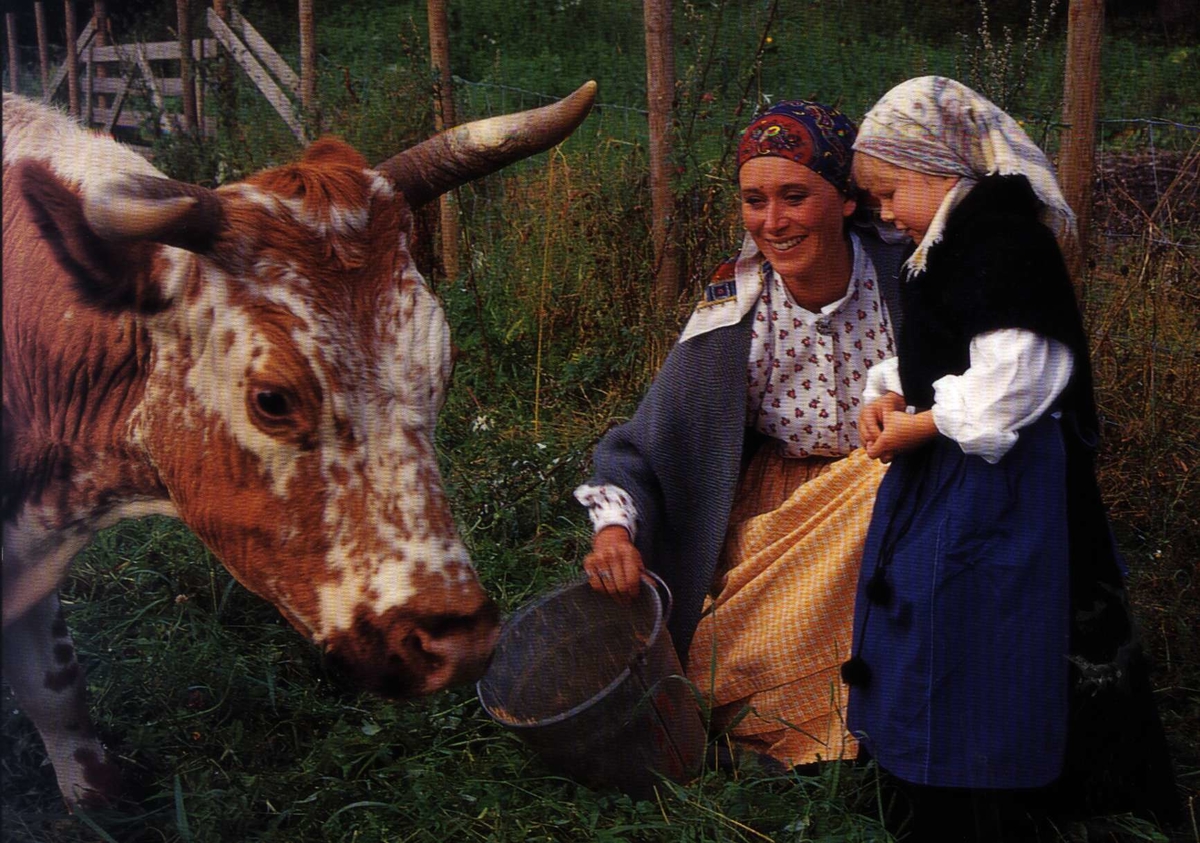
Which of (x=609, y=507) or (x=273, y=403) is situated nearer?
(x=273, y=403)

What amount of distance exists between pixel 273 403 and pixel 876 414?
1.21 m

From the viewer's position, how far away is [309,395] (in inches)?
83.0

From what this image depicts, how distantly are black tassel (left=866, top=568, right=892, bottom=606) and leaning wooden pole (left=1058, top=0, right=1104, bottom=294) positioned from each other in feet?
5.05

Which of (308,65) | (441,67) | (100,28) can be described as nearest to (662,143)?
(441,67)

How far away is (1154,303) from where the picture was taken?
12.6 feet

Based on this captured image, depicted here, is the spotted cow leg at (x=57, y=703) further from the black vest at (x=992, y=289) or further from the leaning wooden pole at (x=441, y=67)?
the leaning wooden pole at (x=441, y=67)

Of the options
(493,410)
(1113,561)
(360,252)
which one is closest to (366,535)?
(360,252)

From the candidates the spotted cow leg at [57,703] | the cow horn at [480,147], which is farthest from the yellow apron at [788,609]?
the spotted cow leg at [57,703]

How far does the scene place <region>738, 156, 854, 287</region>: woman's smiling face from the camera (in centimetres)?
264

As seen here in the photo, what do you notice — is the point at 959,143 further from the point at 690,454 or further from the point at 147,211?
the point at 147,211

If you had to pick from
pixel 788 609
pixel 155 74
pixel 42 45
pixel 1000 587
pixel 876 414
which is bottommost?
pixel 788 609

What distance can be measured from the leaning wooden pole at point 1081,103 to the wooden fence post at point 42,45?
278 cm

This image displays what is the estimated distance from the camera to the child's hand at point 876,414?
95.4 inches

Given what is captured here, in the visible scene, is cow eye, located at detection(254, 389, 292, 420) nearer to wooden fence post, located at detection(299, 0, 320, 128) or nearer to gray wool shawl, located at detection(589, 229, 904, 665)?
gray wool shawl, located at detection(589, 229, 904, 665)
